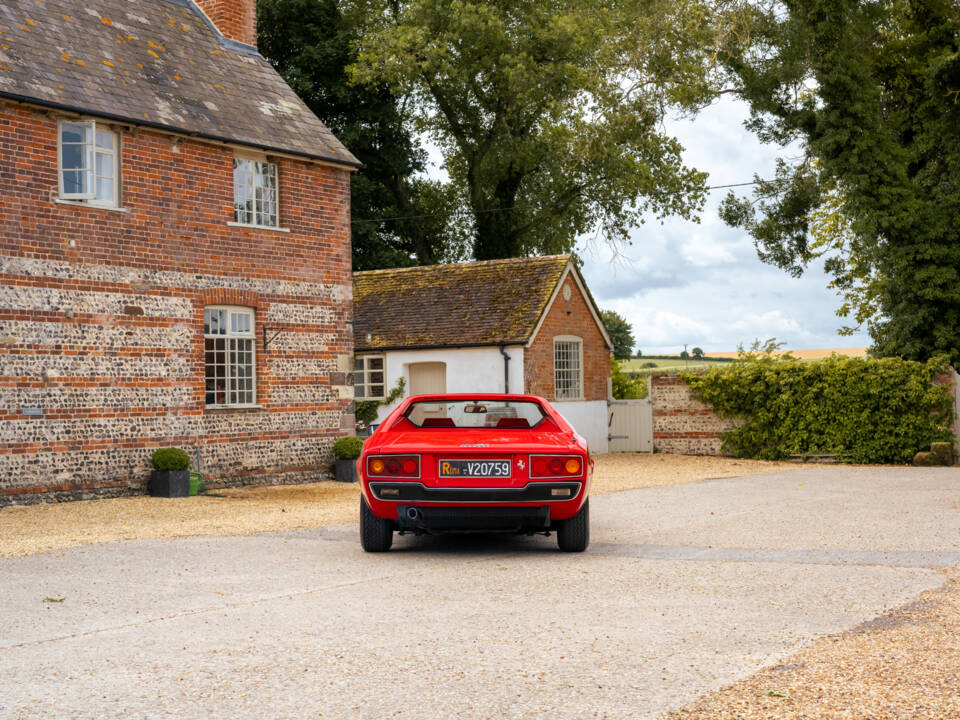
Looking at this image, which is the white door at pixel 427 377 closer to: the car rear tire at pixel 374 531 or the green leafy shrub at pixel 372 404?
the green leafy shrub at pixel 372 404

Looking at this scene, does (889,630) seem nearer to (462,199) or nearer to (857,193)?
(857,193)

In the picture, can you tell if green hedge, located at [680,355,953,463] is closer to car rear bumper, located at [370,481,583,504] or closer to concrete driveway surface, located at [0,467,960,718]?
concrete driveway surface, located at [0,467,960,718]

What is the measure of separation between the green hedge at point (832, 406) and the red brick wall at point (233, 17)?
13788 millimetres

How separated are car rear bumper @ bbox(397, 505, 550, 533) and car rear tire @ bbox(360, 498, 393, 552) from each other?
0.51 m

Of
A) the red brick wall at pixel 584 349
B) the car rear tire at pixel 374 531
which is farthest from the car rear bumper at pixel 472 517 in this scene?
the red brick wall at pixel 584 349

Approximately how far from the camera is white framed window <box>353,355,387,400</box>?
2892cm

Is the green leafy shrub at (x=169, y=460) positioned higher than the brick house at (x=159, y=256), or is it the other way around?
the brick house at (x=159, y=256)

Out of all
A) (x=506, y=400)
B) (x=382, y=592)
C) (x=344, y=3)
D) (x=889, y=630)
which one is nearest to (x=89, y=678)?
(x=382, y=592)

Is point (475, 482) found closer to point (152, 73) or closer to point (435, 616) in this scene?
point (435, 616)

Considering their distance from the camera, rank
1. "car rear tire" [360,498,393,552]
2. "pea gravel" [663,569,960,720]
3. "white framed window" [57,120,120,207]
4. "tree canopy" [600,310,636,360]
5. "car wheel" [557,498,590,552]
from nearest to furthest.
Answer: "pea gravel" [663,569,960,720] → "car wheel" [557,498,590,552] → "car rear tire" [360,498,393,552] → "white framed window" [57,120,120,207] → "tree canopy" [600,310,636,360]

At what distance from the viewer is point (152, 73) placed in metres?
19.6

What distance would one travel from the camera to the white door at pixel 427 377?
2822 centimetres

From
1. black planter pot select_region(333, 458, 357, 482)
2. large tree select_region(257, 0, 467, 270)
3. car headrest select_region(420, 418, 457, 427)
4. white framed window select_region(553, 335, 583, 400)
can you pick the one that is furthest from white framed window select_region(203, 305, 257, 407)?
large tree select_region(257, 0, 467, 270)

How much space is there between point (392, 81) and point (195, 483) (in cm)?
1940
